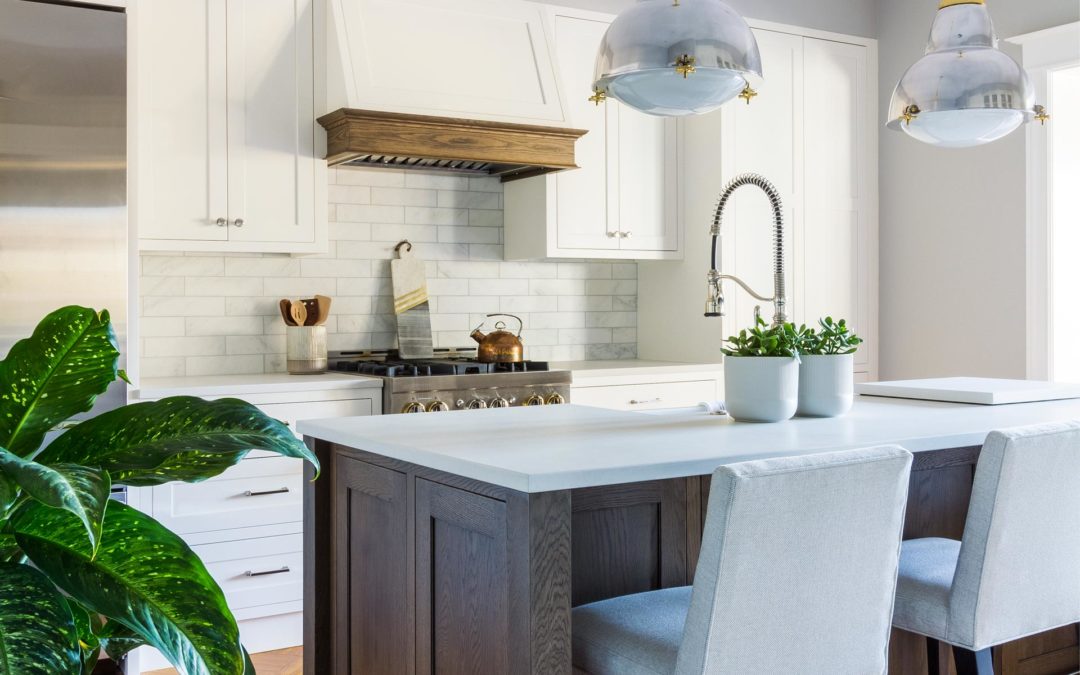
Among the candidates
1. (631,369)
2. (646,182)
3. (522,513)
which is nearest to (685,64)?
(522,513)

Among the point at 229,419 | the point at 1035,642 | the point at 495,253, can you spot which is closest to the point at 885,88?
the point at 495,253

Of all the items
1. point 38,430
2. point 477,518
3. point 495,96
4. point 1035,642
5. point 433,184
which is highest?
point 495,96

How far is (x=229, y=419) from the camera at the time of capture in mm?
1092

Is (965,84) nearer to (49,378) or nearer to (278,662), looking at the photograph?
(49,378)

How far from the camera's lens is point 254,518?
371 cm

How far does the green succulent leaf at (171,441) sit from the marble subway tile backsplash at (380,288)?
325 cm

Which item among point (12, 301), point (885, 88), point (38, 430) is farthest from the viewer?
point (885, 88)

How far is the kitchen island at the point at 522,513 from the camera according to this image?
1.73 m

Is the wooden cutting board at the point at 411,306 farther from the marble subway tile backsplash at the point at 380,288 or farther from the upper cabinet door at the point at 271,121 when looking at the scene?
the upper cabinet door at the point at 271,121

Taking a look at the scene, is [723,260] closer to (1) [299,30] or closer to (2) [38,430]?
(1) [299,30]

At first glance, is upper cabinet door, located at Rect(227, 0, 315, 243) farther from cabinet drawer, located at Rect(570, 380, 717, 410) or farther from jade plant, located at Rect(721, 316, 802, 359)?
jade plant, located at Rect(721, 316, 802, 359)

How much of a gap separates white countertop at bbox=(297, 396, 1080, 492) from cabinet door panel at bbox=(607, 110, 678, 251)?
2155 mm

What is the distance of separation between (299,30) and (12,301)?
4.88 feet

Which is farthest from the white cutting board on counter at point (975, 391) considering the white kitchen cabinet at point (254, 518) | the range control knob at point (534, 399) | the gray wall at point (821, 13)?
the gray wall at point (821, 13)
